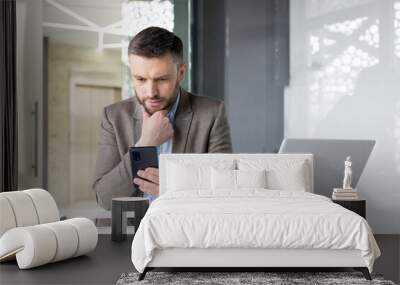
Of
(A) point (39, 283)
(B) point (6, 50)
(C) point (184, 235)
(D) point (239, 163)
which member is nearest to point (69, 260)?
(A) point (39, 283)

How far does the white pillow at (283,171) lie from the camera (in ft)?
17.9

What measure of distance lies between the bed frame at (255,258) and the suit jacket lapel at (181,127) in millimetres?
1882

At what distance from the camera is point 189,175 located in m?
5.46

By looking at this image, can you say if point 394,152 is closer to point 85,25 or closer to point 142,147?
point 142,147

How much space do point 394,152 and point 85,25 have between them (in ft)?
11.5

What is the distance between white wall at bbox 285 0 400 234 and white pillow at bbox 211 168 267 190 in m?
2.21

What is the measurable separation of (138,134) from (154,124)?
17 cm

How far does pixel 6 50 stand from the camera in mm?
7105

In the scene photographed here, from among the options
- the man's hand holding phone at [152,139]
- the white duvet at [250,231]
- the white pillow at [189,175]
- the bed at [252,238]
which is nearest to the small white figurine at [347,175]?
the white pillow at [189,175]

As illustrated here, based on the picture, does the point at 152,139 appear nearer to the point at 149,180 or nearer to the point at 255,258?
the point at 149,180

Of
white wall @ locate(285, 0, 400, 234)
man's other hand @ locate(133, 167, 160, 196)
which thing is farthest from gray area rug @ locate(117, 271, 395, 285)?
white wall @ locate(285, 0, 400, 234)

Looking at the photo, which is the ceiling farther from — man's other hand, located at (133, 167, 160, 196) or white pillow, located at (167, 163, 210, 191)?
white pillow, located at (167, 163, 210, 191)

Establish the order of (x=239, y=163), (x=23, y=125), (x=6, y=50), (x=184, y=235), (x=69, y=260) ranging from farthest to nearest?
(x=23, y=125) → (x=6, y=50) → (x=239, y=163) → (x=69, y=260) → (x=184, y=235)

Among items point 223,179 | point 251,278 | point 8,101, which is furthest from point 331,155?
point 8,101
